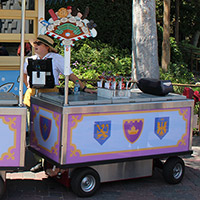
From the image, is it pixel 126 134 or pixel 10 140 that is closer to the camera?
pixel 10 140

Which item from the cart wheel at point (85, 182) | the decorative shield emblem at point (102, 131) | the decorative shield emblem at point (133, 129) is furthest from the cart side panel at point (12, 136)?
the decorative shield emblem at point (133, 129)

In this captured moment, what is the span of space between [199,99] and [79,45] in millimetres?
6414

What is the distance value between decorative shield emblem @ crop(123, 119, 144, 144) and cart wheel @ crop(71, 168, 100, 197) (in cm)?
57

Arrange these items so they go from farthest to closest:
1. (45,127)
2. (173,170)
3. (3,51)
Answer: (3,51)
(173,170)
(45,127)

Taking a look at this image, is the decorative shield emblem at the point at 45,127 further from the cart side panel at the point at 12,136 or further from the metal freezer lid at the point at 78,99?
the cart side panel at the point at 12,136

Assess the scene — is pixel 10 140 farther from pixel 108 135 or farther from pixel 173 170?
pixel 173 170

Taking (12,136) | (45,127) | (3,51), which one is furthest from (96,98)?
(3,51)

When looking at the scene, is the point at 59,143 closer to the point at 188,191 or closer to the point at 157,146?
the point at 157,146

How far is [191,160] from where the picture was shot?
690 cm

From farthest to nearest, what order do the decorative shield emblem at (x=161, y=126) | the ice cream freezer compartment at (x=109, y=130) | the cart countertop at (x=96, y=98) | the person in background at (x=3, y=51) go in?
the person in background at (x=3, y=51), the decorative shield emblem at (x=161, y=126), the cart countertop at (x=96, y=98), the ice cream freezer compartment at (x=109, y=130)

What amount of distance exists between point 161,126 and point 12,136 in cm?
181

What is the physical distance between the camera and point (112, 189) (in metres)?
5.39

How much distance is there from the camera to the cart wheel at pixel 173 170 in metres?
5.56

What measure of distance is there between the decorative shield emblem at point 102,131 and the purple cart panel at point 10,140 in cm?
85
